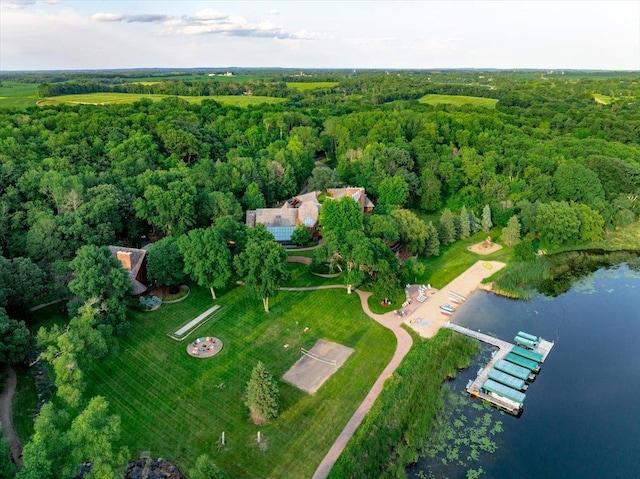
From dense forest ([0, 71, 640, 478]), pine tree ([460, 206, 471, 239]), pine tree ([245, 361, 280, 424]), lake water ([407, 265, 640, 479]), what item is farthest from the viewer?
pine tree ([460, 206, 471, 239])

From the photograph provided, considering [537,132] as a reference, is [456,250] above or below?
below

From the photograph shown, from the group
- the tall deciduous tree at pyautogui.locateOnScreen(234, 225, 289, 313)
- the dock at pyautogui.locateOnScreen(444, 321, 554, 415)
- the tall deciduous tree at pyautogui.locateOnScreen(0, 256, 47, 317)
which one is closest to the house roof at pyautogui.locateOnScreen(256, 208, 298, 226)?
the tall deciduous tree at pyautogui.locateOnScreen(234, 225, 289, 313)

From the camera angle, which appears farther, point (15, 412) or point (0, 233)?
point (0, 233)

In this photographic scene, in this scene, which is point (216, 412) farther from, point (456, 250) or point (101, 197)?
point (456, 250)

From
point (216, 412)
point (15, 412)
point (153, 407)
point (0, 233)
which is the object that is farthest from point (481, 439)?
point (0, 233)

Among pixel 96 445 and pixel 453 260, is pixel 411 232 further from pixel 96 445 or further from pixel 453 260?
pixel 96 445

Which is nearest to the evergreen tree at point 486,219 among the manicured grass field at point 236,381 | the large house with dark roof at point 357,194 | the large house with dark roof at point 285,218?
the large house with dark roof at point 357,194

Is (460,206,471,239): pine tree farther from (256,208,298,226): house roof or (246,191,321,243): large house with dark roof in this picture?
(256,208,298,226): house roof
